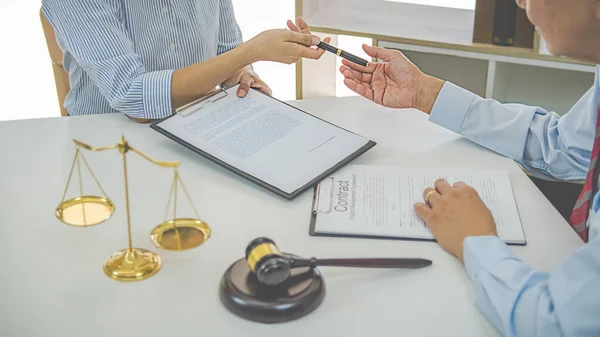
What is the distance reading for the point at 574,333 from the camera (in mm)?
881

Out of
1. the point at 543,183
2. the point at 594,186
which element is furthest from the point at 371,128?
the point at 543,183

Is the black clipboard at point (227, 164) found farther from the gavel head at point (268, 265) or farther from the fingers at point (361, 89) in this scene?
the gavel head at point (268, 265)

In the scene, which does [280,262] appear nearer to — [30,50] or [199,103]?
[199,103]

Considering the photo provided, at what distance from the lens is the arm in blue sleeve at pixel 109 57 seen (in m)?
1.55

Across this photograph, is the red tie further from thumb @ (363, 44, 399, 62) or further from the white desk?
thumb @ (363, 44, 399, 62)

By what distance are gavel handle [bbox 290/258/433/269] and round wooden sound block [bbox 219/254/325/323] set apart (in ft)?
0.06

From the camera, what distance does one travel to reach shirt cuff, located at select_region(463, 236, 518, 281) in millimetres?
1017

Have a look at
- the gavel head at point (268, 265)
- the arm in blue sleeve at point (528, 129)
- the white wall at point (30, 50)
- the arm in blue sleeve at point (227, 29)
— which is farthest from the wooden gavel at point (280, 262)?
the white wall at point (30, 50)

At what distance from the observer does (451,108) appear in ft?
4.93

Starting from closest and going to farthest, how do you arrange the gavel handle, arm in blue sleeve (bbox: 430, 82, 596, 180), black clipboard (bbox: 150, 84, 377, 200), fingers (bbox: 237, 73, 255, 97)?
the gavel handle
black clipboard (bbox: 150, 84, 377, 200)
arm in blue sleeve (bbox: 430, 82, 596, 180)
fingers (bbox: 237, 73, 255, 97)

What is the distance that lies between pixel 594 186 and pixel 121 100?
Result: 3.35 ft

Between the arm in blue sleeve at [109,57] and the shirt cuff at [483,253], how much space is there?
810 mm

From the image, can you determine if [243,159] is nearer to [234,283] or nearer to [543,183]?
[234,283]

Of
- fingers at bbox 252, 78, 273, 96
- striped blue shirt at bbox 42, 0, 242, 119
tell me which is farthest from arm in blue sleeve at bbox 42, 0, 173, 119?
fingers at bbox 252, 78, 273, 96
